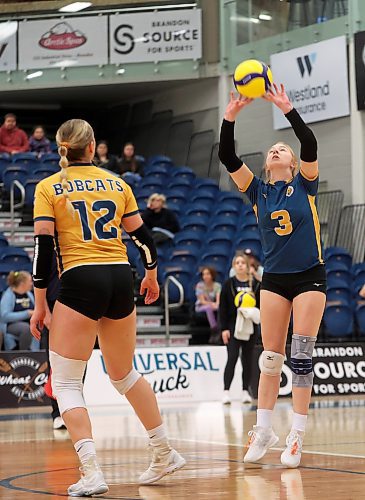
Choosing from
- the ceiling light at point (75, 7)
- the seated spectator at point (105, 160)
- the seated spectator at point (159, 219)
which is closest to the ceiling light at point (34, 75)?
the ceiling light at point (75, 7)

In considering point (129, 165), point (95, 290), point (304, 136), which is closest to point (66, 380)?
point (95, 290)

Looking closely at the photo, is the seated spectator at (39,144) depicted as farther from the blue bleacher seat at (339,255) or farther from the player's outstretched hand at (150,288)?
the player's outstretched hand at (150,288)

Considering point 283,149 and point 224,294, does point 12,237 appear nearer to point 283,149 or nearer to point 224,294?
point 224,294

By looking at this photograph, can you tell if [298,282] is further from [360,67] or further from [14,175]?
[14,175]

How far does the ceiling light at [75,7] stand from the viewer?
24406 mm

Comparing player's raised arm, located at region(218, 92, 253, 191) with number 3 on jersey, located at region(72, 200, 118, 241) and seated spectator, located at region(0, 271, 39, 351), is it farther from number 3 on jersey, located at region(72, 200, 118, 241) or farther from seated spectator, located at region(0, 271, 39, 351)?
seated spectator, located at region(0, 271, 39, 351)

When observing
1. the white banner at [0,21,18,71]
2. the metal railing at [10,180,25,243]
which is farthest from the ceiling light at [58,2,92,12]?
the metal railing at [10,180,25,243]

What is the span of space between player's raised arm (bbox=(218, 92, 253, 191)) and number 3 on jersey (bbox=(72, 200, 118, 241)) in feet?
4.55

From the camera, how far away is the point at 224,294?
48.5 feet

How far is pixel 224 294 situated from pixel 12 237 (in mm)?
Answer: 6349

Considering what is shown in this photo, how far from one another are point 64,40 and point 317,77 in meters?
5.83

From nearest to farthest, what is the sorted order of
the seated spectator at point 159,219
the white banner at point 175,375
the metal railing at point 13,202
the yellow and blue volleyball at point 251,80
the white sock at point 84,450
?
the white sock at point 84,450 → the yellow and blue volleyball at point 251,80 → the white banner at point 175,375 → the seated spectator at point 159,219 → the metal railing at point 13,202

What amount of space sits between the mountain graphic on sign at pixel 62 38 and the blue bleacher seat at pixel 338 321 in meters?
9.38

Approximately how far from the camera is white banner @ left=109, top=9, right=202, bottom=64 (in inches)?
939
